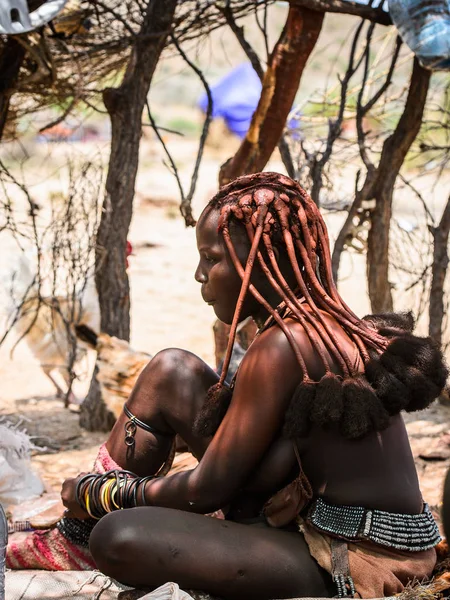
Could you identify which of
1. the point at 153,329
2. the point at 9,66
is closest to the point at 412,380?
the point at 9,66

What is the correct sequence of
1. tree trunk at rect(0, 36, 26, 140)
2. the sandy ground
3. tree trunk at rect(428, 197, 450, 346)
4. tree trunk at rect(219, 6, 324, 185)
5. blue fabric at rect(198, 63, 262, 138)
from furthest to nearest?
blue fabric at rect(198, 63, 262, 138) → tree trunk at rect(428, 197, 450, 346) → the sandy ground → tree trunk at rect(219, 6, 324, 185) → tree trunk at rect(0, 36, 26, 140)

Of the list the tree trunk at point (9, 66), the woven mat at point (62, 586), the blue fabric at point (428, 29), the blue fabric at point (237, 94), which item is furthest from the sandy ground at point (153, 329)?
the blue fabric at point (428, 29)

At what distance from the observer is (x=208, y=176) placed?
56.9 ft

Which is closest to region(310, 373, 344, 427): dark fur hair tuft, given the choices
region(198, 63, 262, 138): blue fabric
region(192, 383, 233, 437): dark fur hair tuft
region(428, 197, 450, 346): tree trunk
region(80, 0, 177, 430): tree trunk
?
region(192, 383, 233, 437): dark fur hair tuft

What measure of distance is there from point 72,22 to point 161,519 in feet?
10.9

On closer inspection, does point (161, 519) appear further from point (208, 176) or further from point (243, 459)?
point (208, 176)

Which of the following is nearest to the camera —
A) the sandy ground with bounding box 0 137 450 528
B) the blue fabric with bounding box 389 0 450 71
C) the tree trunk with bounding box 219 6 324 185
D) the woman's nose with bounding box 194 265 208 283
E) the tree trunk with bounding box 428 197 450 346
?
the woman's nose with bounding box 194 265 208 283

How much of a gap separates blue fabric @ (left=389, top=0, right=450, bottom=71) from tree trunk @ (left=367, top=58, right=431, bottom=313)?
668mm

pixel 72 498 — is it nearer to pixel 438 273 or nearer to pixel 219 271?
pixel 219 271

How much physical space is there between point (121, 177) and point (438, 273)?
1.97m

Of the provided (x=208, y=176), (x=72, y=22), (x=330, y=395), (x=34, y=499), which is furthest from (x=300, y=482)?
(x=208, y=176)

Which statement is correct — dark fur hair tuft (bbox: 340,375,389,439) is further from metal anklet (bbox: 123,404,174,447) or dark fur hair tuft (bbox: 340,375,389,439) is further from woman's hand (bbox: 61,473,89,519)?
woman's hand (bbox: 61,473,89,519)

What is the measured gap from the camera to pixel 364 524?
84.5 inches

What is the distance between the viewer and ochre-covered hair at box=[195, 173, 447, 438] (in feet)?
6.73
